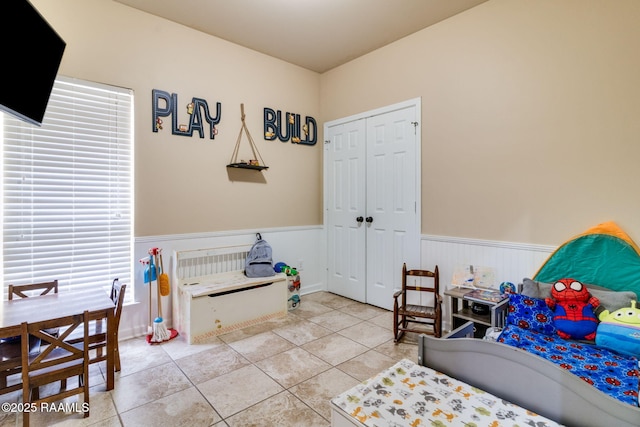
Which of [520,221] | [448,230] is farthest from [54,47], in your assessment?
[520,221]

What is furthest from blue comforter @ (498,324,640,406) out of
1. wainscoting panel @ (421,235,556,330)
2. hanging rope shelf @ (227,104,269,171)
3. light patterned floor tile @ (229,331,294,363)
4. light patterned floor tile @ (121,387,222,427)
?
hanging rope shelf @ (227,104,269,171)

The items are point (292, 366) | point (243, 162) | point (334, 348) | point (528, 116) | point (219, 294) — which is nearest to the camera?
point (292, 366)

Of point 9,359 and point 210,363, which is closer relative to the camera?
point 9,359

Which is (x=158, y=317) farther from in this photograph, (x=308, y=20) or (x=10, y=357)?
(x=308, y=20)

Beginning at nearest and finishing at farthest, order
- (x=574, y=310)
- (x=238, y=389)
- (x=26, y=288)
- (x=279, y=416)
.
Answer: (x=279, y=416) → (x=574, y=310) → (x=238, y=389) → (x=26, y=288)

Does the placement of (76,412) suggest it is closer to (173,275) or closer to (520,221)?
(173,275)

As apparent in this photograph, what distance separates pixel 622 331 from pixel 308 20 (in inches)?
138

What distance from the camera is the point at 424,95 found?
334 centimetres

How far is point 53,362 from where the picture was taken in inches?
70.6

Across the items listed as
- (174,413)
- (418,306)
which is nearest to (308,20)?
(418,306)

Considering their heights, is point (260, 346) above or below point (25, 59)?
below

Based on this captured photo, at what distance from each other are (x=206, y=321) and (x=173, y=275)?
64 centimetres

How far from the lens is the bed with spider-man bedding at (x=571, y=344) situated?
125 centimetres

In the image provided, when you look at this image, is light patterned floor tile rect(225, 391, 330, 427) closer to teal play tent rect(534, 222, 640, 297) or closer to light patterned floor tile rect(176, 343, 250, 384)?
light patterned floor tile rect(176, 343, 250, 384)
